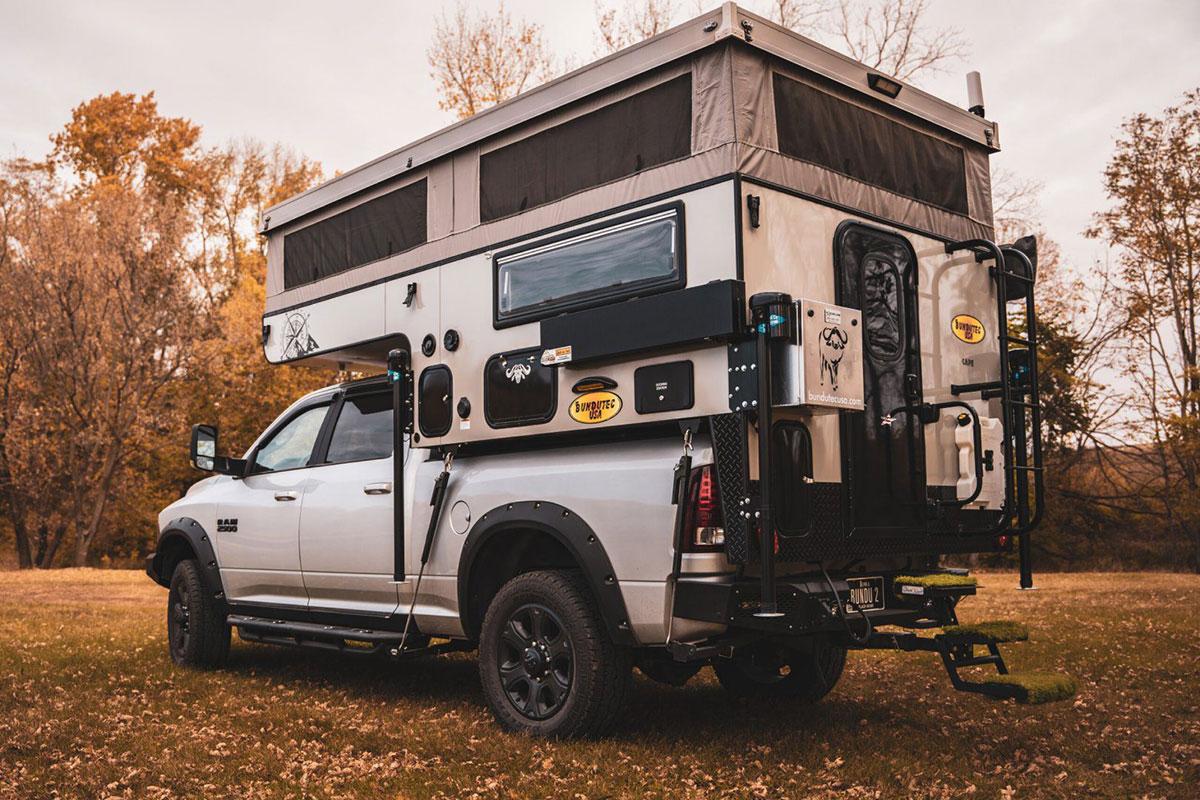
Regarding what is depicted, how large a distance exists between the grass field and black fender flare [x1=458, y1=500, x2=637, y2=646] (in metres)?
0.57

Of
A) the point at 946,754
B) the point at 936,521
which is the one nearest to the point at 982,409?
the point at 936,521

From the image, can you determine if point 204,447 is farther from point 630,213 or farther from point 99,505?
point 99,505

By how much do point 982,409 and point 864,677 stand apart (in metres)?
2.39

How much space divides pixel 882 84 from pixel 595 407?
2253mm

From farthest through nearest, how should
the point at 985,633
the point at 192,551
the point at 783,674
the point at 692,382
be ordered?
the point at 192,551
the point at 783,674
the point at 985,633
the point at 692,382

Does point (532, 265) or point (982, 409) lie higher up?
point (532, 265)

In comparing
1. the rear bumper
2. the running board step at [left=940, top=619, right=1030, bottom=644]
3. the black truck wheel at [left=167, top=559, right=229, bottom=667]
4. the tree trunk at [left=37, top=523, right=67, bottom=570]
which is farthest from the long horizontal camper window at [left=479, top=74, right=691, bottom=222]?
the tree trunk at [left=37, top=523, right=67, bottom=570]

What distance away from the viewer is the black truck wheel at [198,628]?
7930 mm

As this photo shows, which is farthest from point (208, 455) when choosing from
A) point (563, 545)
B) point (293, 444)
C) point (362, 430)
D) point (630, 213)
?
point (630, 213)

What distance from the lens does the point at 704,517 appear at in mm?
4953

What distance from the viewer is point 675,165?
535 cm

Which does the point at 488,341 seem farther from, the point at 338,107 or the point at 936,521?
the point at 338,107

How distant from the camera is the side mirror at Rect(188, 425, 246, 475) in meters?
7.74

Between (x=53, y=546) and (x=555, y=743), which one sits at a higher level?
(x=53, y=546)
